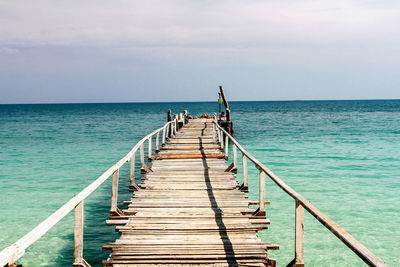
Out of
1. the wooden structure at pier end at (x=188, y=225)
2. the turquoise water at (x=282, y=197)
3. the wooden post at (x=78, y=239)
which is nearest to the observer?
the wooden structure at pier end at (x=188, y=225)

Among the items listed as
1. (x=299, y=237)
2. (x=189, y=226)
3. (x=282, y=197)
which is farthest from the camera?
(x=282, y=197)

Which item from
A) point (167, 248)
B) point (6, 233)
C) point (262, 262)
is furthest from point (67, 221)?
point (262, 262)

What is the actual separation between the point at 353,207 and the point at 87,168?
1282cm

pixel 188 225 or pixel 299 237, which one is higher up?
pixel 299 237

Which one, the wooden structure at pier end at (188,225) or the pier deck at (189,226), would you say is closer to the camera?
the wooden structure at pier end at (188,225)

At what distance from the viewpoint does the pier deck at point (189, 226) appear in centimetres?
470

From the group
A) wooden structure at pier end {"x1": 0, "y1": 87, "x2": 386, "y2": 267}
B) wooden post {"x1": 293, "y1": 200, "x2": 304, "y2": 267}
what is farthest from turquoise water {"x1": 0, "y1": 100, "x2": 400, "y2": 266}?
wooden post {"x1": 293, "y1": 200, "x2": 304, "y2": 267}

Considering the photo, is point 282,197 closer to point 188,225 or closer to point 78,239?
point 188,225

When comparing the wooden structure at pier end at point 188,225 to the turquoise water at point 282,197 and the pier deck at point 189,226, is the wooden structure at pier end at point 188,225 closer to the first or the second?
the pier deck at point 189,226

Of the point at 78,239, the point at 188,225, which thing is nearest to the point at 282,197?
the point at 188,225

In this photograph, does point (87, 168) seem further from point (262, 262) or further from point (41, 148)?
point (262, 262)

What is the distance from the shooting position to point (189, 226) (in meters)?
5.80

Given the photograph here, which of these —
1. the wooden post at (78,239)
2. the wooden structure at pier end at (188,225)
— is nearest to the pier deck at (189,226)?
the wooden structure at pier end at (188,225)

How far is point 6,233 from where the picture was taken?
898 cm
